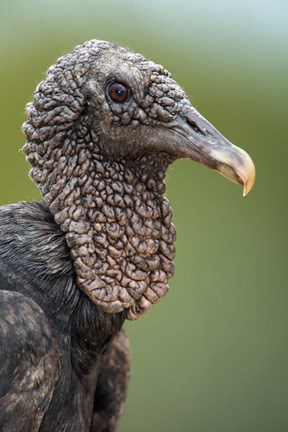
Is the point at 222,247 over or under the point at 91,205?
over

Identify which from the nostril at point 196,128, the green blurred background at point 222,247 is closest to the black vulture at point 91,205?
the nostril at point 196,128

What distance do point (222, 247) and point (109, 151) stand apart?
1771 mm

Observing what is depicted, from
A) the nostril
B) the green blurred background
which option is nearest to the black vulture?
the nostril

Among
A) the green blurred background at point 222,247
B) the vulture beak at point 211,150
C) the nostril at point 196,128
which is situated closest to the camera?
the vulture beak at point 211,150

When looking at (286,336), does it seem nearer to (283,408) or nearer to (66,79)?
(283,408)

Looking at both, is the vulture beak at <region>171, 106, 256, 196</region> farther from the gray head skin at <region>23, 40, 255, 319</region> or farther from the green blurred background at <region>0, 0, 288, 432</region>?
the green blurred background at <region>0, 0, 288, 432</region>

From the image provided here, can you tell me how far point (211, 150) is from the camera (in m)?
2.01

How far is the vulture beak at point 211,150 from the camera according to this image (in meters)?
1.97

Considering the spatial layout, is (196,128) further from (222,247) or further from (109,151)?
(222,247)

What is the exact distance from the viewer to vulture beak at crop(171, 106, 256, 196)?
6.46 feet

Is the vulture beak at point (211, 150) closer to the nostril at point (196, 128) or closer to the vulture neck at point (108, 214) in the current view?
the nostril at point (196, 128)

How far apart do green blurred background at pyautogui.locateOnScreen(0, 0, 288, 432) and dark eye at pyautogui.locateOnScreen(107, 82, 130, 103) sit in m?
1.65

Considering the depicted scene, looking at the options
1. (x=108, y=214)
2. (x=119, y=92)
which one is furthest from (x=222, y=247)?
(x=119, y=92)

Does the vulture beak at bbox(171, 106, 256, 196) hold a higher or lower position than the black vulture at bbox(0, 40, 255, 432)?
higher
